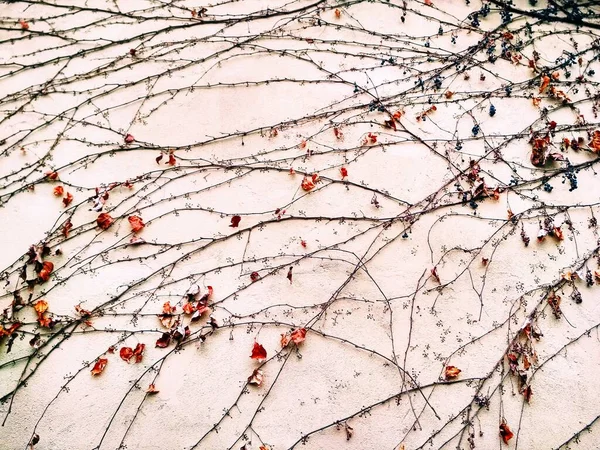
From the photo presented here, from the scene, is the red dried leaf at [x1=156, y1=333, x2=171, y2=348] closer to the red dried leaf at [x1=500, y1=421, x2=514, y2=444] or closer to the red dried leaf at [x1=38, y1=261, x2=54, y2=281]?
the red dried leaf at [x1=38, y1=261, x2=54, y2=281]

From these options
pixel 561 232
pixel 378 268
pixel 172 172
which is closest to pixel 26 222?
pixel 172 172

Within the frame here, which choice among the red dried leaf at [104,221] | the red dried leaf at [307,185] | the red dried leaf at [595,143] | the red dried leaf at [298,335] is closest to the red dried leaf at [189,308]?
the red dried leaf at [298,335]

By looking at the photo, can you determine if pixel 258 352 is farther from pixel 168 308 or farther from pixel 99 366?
pixel 99 366

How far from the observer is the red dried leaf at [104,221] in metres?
2.33

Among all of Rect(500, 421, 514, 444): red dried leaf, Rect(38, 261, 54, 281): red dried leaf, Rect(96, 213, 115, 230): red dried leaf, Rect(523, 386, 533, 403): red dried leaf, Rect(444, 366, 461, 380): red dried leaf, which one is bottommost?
Rect(500, 421, 514, 444): red dried leaf

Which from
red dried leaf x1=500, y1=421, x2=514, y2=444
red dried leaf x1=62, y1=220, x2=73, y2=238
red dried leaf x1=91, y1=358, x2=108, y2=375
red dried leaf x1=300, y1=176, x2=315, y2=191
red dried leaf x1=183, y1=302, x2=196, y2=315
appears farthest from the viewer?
red dried leaf x1=300, y1=176, x2=315, y2=191

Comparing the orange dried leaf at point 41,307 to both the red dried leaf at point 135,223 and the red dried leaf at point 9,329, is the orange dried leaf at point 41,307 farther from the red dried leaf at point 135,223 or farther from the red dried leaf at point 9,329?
the red dried leaf at point 135,223

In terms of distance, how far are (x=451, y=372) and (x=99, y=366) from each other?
57.6 inches

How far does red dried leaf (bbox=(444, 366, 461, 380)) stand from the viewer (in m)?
1.98

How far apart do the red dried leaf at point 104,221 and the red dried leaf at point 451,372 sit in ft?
5.60

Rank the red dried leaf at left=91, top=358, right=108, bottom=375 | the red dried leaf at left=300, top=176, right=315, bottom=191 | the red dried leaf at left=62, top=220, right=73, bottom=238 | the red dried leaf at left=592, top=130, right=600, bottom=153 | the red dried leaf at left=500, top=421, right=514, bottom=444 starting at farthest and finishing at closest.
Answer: the red dried leaf at left=592, top=130, right=600, bottom=153 < the red dried leaf at left=300, top=176, right=315, bottom=191 < the red dried leaf at left=62, top=220, right=73, bottom=238 < the red dried leaf at left=91, top=358, right=108, bottom=375 < the red dried leaf at left=500, top=421, right=514, bottom=444

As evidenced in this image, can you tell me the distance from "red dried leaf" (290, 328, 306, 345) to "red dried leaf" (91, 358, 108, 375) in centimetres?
79

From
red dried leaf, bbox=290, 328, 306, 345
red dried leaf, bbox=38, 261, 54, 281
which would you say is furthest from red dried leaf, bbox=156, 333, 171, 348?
red dried leaf, bbox=38, 261, 54, 281

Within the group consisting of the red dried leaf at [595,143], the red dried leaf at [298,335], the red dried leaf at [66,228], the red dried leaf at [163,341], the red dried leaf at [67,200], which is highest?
the red dried leaf at [595,143]
